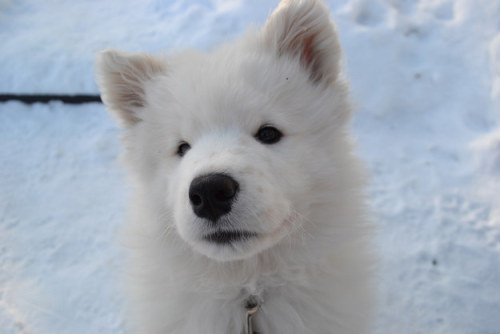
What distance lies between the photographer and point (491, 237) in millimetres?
3543

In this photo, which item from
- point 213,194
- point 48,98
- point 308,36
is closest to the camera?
point 213,194

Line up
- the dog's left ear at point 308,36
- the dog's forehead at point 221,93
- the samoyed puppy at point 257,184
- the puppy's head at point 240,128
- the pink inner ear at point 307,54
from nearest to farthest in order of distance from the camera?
the puppy's head at point 240,128, the samoyed puppy at point 257,184, the dog's forehead at point 221,93, the dog's left ear at point 308,36, the pink inner ear at point 307,54

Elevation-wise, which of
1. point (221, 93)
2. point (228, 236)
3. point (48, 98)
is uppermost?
point (221, 93)

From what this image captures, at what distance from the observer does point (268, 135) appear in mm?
2264

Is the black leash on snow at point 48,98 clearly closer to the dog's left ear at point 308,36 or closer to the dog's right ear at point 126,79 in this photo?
the dog's right ear at point 126,79


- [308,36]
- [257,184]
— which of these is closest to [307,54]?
[308,36]

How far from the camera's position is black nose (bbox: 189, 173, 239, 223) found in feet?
5.83

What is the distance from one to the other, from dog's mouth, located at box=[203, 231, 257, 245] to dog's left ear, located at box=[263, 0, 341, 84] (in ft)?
4.03

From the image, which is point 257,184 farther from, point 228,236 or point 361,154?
point 361,154

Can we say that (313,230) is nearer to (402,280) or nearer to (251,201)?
(251,201)

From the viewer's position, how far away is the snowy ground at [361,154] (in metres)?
3.33

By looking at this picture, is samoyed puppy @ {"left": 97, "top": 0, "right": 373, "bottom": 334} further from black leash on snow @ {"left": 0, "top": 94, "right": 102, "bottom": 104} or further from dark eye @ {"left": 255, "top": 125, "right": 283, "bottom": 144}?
black leash on snow @ {"left": 0, "top": 94, "right": 102, "bottom": 104}

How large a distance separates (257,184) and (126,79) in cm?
138

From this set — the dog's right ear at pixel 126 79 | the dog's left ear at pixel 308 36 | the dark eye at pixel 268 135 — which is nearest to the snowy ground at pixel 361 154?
the dog's left ear at pixel 308 36
